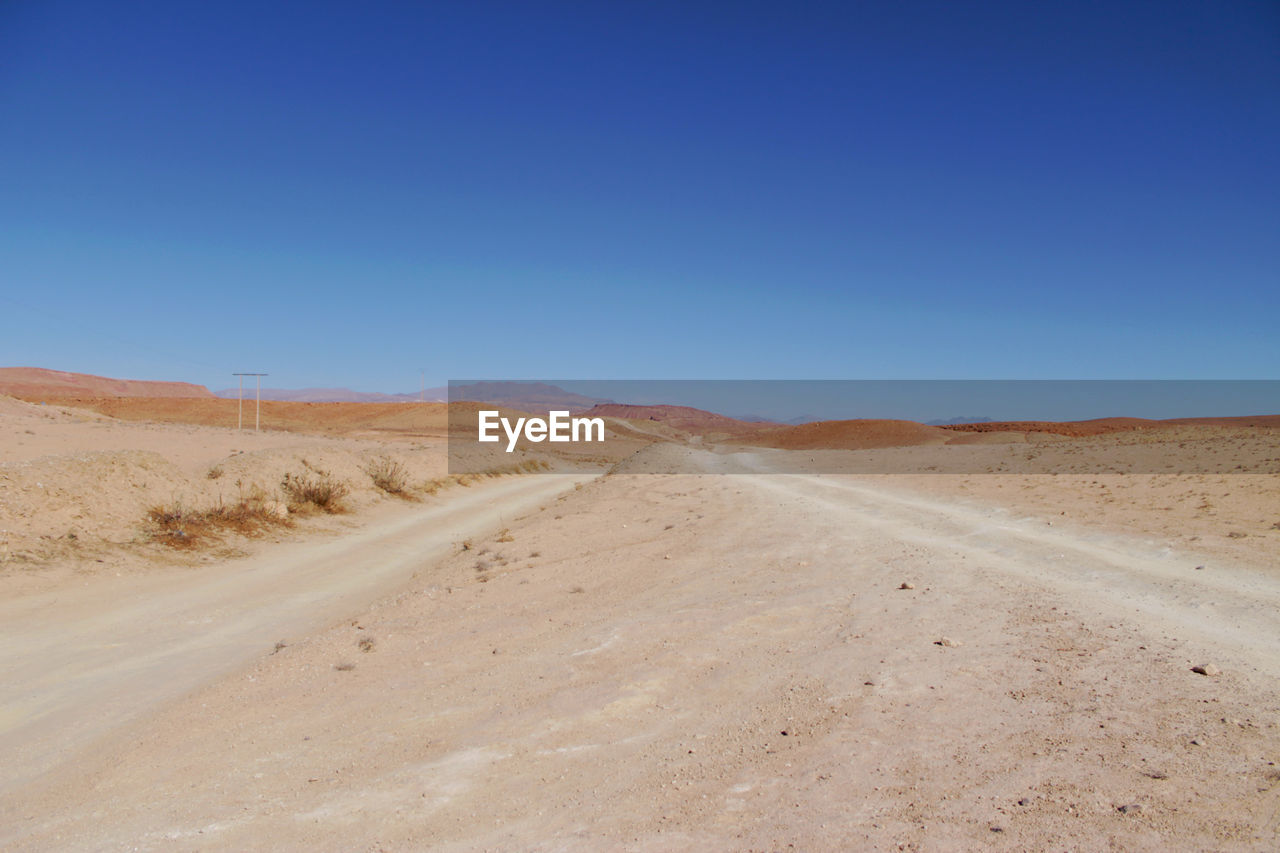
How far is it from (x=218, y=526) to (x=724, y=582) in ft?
34.6

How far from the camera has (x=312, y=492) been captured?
715 inches

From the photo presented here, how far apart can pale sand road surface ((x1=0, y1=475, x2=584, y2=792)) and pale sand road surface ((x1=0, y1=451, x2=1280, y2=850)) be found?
0.58 meters

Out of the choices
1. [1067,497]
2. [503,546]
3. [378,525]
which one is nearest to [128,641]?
[503,546]

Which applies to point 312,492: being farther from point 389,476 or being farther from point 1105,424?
point 1105,424

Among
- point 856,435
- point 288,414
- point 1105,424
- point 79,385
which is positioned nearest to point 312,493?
point 856,435

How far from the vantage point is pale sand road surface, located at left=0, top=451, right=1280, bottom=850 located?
3.61 meters

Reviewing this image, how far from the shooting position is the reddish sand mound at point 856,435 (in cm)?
5738

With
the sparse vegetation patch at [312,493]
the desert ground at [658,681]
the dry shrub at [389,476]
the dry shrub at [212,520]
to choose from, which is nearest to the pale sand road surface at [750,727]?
the desert ground at [658,681]

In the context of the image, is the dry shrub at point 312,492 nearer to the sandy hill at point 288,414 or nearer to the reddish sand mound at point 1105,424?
the reddish sand mound at point 1105,424

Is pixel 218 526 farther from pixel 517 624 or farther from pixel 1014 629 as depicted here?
pixel 1014 629

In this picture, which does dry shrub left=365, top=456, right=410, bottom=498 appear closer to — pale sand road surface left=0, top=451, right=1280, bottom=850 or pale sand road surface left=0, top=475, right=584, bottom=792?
pale sand road surface left=0, top=475, right=584, bottom=792

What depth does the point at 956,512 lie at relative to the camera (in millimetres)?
13594

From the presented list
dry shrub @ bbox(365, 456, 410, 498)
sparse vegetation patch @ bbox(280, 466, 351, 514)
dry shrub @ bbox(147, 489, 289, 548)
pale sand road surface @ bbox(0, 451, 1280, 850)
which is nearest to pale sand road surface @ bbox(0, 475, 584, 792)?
pale sand road surface @ bbox(0, 451, 1280, 850)

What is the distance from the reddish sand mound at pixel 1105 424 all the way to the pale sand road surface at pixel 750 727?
43793 mm
